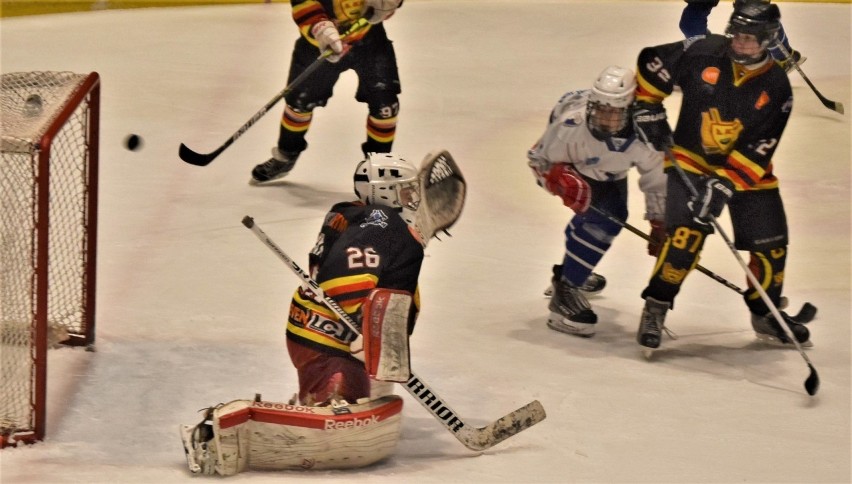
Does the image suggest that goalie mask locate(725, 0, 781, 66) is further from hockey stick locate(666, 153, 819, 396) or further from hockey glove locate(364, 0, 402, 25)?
hockey glove locate(364, 0, 402, 25)

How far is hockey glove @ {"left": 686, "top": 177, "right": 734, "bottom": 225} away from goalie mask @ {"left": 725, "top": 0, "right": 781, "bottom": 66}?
349 millimetres

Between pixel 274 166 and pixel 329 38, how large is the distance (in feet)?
2.46

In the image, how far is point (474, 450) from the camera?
3.74 m

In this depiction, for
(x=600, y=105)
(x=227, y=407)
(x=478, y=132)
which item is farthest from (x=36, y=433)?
(x=478, y=132)

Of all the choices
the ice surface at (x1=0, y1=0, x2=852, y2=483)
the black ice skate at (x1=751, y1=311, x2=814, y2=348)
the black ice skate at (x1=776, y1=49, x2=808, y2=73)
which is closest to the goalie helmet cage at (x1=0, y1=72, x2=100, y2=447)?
the ice surface at (x1=0, y1=0, x2=852, y2=483)

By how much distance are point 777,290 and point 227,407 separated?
6.38 ft

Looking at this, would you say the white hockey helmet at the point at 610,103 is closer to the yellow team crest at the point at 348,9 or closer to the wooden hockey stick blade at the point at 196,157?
the yellow team crest at the point at 348,9

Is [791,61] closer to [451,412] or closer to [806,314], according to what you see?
[806,314]

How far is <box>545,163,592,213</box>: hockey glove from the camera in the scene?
453 centimetres

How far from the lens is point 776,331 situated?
466 cm

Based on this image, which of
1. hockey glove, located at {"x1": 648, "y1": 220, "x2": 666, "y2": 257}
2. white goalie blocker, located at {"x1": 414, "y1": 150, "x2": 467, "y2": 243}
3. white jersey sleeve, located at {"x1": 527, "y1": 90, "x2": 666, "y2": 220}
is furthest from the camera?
hockey glove, located at {"x1": 648, "y1": 220, "x2": 666, "y2": 257}

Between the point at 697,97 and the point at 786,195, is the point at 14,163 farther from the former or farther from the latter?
the point at 786,195

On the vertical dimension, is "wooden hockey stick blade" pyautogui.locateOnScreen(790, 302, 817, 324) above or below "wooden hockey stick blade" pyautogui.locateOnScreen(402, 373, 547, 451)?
below

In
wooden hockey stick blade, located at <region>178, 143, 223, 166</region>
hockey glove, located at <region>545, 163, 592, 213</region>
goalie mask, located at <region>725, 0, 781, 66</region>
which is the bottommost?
Answer: wooden hockey stick blade, located at <region>178, 143, 223, 166</region>
